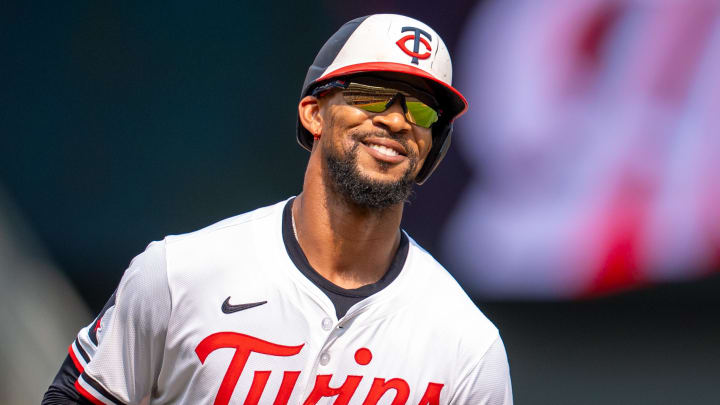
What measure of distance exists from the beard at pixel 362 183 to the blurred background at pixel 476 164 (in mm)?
1972

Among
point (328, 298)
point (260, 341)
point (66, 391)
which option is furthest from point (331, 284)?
point (66, 391)

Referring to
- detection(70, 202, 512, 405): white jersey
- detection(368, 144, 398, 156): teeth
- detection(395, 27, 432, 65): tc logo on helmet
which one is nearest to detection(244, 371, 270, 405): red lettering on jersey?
detection(70, 202, 512, 405): white jersey

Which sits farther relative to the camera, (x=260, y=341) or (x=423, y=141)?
(x=423, y=141)

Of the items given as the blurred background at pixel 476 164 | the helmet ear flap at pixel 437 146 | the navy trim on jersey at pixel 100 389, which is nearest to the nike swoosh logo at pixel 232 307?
the navy trim on jersey at pixel 100 389

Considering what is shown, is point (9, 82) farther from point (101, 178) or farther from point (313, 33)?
point (313, 33)

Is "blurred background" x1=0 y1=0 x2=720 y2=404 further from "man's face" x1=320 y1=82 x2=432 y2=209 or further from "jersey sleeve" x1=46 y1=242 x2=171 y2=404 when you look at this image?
"jersey sleeve" x1=46 y1=242 x2=171 y2=404

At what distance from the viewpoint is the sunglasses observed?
2.17 meters

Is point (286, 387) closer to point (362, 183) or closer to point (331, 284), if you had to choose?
point (331, 284)

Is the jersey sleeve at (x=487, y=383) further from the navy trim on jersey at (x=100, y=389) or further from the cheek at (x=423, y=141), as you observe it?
the navy trim on jersey at (x=100, y=389)

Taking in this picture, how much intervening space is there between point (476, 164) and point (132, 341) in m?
2.34

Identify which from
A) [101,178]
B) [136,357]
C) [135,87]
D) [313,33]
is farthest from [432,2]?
[136,357]

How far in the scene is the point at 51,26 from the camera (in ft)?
13.8

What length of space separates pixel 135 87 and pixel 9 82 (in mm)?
610

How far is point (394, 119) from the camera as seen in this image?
2154 mm
